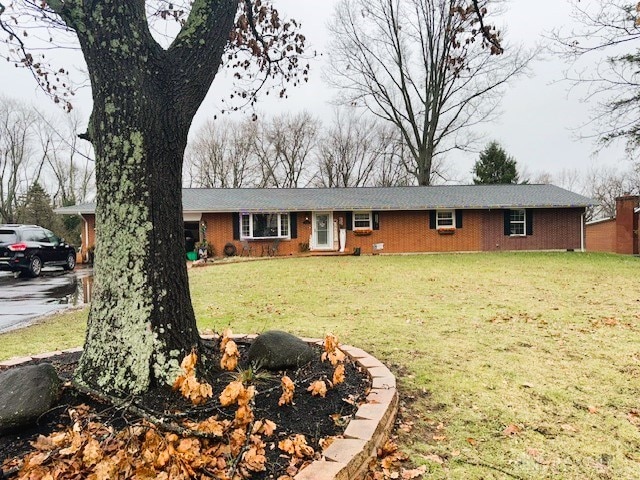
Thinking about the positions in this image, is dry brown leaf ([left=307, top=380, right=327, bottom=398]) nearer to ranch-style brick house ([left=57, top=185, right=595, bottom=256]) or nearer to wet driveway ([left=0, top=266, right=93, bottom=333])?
wet driveway ([left=0, top=266, right=93, bottom=333])

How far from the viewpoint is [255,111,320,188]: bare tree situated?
35.9m

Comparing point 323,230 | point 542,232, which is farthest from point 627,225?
point 323,230

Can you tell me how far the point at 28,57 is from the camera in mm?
4688

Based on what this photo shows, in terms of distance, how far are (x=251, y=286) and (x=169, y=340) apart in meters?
6.85

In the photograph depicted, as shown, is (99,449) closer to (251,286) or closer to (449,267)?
(251,286)

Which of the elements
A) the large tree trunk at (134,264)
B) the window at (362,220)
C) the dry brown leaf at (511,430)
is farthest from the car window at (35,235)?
the dry brown leaf at (511,430)

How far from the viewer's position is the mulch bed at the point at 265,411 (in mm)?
2061

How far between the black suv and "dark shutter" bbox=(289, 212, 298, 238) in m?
8.88

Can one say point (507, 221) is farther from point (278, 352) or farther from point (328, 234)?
point (278, 352)

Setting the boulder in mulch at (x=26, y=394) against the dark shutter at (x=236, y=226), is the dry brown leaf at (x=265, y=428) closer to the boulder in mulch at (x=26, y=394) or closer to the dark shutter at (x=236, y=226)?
the boulder in mulch at (x=26, y=394)

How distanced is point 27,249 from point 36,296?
15.6 feet

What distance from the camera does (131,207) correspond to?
8.21 ft

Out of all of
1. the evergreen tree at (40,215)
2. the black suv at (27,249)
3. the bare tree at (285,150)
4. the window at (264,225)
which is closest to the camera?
the black suv at (27,249)

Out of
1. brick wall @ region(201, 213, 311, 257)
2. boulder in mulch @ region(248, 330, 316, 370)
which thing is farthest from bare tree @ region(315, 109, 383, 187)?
boulder in mulch @ region(248, 330, 316, 370)
